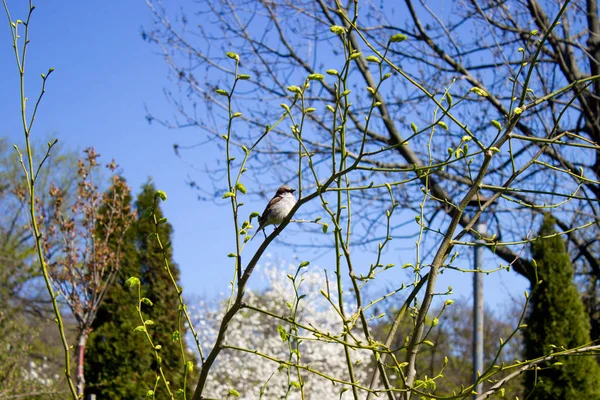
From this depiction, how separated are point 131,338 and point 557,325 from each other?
4.40m

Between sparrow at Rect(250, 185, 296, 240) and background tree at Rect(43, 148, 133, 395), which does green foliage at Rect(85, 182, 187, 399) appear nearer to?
background tree at Rect(43, 148, 133, 395)

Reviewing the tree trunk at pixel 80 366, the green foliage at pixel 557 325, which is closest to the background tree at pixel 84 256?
the tree trunk at pixel 80 366

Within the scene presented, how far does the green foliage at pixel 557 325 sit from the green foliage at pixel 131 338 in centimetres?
372

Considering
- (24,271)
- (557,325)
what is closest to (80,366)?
(557,325)

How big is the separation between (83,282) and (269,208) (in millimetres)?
3808

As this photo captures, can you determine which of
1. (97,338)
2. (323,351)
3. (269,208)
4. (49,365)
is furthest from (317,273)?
(269,208)

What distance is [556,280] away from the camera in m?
7.44

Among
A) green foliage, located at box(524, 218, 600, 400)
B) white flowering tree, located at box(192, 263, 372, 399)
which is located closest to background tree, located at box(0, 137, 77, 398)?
white flowering tree, located at box(192, 263, 372, 399)

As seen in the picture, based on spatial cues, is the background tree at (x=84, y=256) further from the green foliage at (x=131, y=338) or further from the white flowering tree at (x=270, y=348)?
the white flowering tree at (x=270, y=348)

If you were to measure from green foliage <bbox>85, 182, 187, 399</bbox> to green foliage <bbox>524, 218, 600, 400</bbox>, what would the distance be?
3.72 metres

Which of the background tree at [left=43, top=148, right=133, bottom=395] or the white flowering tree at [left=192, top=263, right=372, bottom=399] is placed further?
the white flowering tree at [left=192, top=263, right=372, bottom=399]

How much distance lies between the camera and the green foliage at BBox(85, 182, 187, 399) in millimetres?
6871

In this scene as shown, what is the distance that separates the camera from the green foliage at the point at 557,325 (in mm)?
6992

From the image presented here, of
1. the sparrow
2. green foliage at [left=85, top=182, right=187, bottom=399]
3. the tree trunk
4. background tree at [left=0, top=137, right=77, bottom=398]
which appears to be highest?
background tree at [left=0, top=137, right=77, bottom=398]
